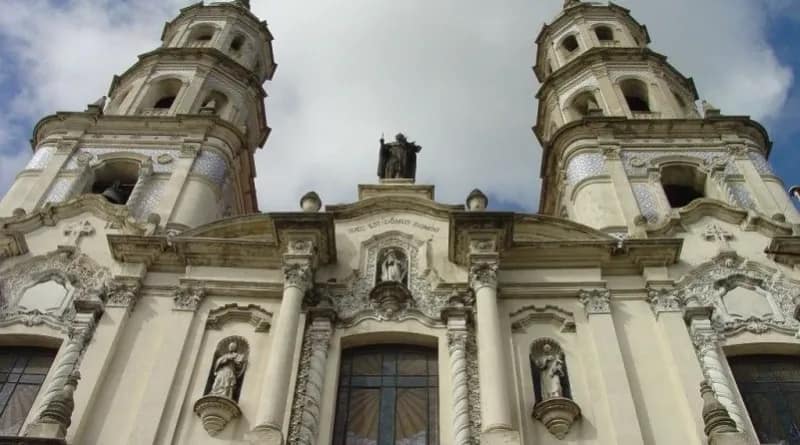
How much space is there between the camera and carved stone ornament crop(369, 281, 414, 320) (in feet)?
48.6

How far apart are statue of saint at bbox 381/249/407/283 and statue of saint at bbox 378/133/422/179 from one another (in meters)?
3.69

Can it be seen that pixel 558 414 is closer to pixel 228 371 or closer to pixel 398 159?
pixel 228 371

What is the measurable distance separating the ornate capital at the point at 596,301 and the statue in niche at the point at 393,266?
301 cm

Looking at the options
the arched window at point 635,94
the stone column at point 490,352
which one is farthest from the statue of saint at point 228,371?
the arched window at point 635,94

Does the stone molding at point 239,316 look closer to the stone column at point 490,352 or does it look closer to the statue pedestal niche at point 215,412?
the statue pedestal niche at point 215,412

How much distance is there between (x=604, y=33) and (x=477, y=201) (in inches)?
501

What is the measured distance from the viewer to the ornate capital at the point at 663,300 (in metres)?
14.9

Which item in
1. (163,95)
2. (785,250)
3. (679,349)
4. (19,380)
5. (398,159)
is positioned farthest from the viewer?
(163,95)

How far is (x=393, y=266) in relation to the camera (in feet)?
51.9

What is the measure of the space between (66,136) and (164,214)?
4230mm

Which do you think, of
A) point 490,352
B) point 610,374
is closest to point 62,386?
point 490,352

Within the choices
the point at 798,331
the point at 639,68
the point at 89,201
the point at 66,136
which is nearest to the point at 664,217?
the point at 798,331

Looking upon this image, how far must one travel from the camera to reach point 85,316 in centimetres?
1466

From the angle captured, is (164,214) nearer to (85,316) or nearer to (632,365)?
(85,316)
